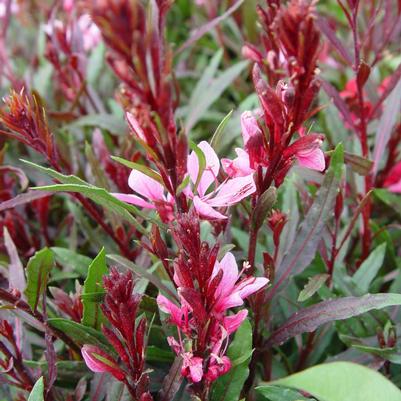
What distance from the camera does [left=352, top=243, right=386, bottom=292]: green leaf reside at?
1148 millimetres

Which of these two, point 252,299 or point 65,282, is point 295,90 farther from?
point 65,282

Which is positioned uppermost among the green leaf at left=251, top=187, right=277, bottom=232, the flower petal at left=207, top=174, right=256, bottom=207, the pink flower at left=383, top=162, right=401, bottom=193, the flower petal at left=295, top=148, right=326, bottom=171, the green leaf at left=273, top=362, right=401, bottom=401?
the flower petal at left=295, top=148, right=326, bottom=171

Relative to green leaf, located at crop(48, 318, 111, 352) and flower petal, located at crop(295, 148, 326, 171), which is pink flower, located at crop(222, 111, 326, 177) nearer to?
flower petal, located at crop(295, 148, 326, 171)

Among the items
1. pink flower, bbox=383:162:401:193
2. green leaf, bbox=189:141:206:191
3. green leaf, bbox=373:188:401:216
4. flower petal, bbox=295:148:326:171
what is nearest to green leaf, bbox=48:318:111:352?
green leaf, bbox=189:141:206:191

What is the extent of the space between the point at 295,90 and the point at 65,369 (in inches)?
24.3

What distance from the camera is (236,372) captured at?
35.7 inches

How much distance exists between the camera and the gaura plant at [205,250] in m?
0.73

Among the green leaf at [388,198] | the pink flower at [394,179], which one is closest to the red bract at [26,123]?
the green leaf at [388,198]

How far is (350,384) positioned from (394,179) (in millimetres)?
841

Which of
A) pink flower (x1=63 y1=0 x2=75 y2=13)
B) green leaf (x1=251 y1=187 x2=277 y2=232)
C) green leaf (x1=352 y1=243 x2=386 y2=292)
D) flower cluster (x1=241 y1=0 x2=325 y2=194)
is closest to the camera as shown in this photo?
flower cluster (x1=241 y1=0 x2=325 y2=194)

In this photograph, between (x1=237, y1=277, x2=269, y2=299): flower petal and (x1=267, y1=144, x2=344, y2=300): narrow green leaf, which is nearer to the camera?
(x1=237, y1=277, x2=269, y2=299): flower petal

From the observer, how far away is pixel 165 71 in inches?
25.7

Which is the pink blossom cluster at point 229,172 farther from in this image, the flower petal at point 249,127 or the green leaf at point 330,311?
the green leaf at point 330,311

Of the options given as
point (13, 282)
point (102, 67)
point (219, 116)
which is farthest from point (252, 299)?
point (102, 67)
